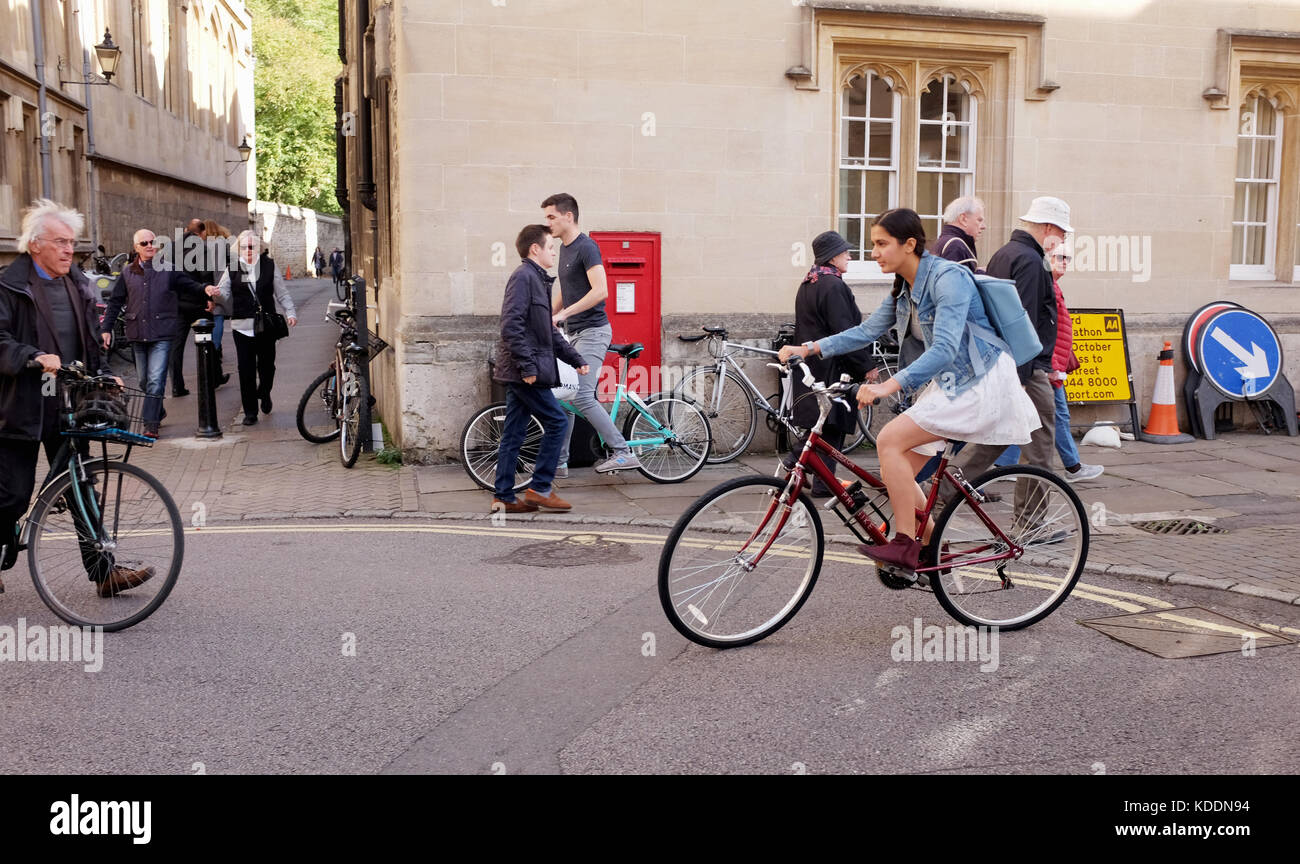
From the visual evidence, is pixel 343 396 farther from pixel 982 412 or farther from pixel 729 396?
pixel 982 412

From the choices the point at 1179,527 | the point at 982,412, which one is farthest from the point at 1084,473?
the point at 982,412

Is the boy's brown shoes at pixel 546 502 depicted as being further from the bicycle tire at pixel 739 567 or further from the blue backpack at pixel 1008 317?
the blue backpack at pixel 1008 317

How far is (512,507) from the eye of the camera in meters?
8.49

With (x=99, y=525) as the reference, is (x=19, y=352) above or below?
above

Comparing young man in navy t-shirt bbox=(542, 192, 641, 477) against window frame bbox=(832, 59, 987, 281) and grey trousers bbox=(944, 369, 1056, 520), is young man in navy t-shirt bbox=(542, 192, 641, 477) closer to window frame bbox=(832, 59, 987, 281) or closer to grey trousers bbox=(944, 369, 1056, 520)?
grey trousers bbox=(944, 369, 1056, 520)

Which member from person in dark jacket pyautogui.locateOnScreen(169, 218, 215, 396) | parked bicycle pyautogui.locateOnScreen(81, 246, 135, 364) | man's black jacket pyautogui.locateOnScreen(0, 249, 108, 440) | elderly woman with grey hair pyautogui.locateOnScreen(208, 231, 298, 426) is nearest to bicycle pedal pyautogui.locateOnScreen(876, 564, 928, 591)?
man's black jacket pyautogui.locateOnScreen(0, 249, 108, 440)

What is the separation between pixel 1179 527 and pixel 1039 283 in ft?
5.81

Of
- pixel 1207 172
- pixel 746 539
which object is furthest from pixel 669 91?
pixel 746 539

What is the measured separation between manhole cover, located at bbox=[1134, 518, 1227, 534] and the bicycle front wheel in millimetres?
2480

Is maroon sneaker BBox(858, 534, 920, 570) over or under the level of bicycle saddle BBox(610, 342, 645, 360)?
under

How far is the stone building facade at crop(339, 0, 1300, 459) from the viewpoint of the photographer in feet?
33.7

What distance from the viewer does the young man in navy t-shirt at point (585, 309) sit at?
9.20m

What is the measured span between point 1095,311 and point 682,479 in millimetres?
4657
